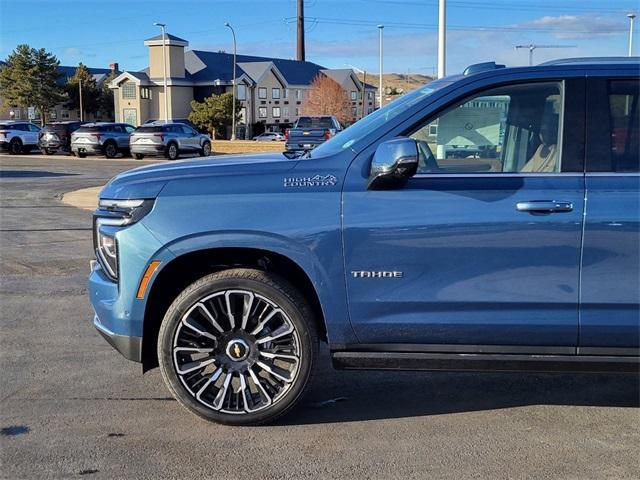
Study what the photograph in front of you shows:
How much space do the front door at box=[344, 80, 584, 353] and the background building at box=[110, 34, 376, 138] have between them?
6228cm

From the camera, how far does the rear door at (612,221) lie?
3.67 meters

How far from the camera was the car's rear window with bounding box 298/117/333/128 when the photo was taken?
94.2 ft

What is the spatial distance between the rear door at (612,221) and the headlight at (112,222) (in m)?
2.45

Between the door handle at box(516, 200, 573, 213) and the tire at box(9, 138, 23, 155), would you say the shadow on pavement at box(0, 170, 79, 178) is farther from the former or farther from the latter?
the door handle at box(516, 200, 573, 213)

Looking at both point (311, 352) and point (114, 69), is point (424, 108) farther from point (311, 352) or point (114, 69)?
point (114, 69)

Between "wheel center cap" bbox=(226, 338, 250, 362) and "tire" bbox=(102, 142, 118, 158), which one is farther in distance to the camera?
"tire" bbox=(102, 142, 118, 158)

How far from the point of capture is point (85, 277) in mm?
7883

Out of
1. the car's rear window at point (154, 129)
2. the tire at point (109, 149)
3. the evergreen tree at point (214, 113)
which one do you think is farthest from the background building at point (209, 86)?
the car's rear window at point (154, 129)

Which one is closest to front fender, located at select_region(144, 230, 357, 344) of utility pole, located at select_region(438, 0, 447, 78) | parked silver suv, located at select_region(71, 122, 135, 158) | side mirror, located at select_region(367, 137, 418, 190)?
side mirror, located at select_region(367, 137, 418, 190)

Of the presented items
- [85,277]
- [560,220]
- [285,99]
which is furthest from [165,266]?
[285,99]

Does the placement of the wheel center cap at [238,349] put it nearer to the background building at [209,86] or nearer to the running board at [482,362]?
the running board at [482,362]

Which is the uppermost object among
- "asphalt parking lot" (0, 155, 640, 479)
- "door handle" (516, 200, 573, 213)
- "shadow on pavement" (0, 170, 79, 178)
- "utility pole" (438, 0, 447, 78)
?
"utility pole" (438, 0, 447, 78)

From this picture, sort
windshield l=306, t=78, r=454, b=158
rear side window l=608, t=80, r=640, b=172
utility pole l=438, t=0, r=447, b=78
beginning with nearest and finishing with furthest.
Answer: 1. rear side window l=608, t=80, r=640, b=172
2. windshield l=306, t=78, r=454, b=158
3. utility pole l=438, t=0, r=447, b=78

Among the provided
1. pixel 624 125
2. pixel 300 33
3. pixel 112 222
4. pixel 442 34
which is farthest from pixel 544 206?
pixel 300 33
